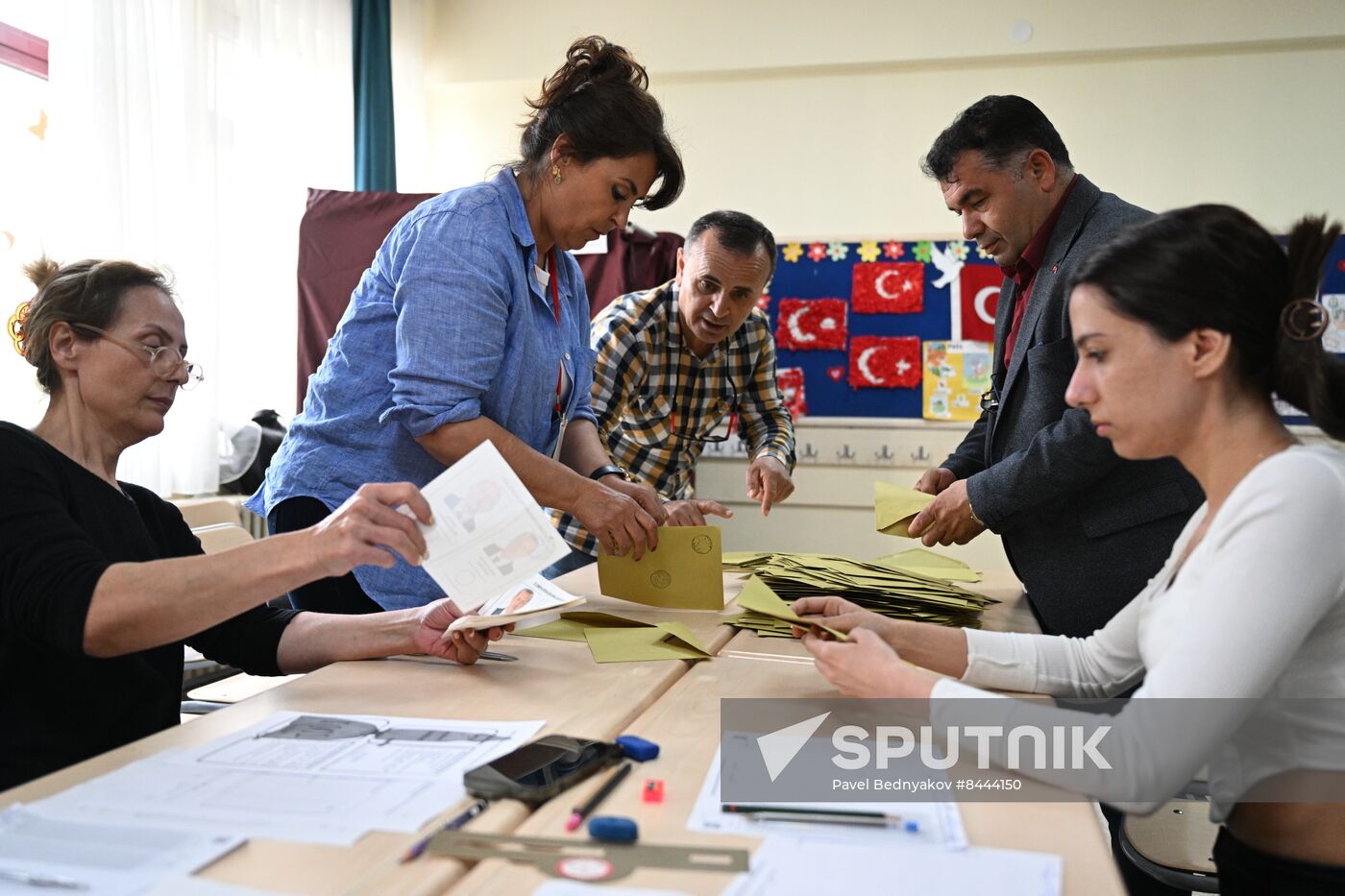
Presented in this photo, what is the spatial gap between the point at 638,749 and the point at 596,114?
1.16 metres

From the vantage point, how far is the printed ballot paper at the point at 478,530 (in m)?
1.33

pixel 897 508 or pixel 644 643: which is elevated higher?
pixel 897 508

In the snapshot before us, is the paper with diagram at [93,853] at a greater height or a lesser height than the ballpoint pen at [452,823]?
greater

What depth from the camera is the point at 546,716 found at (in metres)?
1.29

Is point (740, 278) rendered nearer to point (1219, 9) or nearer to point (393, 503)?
point (393, 503)

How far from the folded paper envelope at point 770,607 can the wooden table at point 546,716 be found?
89mm

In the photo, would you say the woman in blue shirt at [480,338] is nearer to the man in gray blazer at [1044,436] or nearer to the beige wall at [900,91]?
the man in gray blazer at [1044,436]

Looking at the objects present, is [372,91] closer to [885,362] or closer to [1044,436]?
[885,362]

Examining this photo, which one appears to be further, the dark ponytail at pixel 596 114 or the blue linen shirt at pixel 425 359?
the dark ponytail at pixel 596 114

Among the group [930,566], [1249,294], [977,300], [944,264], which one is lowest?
[930,566]

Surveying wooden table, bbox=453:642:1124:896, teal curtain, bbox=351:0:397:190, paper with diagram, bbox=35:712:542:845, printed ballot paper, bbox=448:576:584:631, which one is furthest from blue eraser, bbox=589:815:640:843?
teal curtain, bbox=351:0:397:190

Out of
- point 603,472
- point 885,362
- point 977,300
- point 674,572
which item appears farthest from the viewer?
point 885,362

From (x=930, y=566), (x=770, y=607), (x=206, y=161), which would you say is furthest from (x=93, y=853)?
(x=206, y=161)

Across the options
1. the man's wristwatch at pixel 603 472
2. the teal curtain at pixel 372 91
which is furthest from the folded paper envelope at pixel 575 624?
the teal curtain at pixel 372 91
